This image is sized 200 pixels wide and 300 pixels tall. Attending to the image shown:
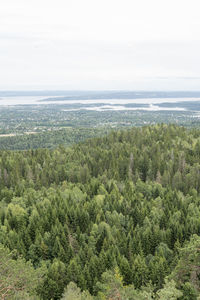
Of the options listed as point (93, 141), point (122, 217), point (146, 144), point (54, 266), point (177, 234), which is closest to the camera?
point (54, 266)

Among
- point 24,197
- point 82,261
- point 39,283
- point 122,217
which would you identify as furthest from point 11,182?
point 39,283

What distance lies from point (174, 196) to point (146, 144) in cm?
6626

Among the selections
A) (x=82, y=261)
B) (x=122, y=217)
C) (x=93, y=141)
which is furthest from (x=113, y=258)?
(x=93, y=141)

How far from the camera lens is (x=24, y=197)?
97.1 meters

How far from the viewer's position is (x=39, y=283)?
43.7 meters

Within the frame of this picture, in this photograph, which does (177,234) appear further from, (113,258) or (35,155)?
(35,155)

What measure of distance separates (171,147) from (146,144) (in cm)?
1609

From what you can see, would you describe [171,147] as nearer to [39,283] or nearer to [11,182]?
[11,182]

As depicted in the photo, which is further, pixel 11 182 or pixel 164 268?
pixel 11 182

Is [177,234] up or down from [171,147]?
down

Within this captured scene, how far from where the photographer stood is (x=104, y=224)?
6988 centimetres

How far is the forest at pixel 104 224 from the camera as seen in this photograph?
40625 millimetres

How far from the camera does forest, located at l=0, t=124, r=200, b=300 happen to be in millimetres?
40625

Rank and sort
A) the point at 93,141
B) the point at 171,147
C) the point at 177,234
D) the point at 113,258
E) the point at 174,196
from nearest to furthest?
the point at 113,258 < the point at 177,234 < the point at 174,196 < the point at 171,147 < the point at 93,141
